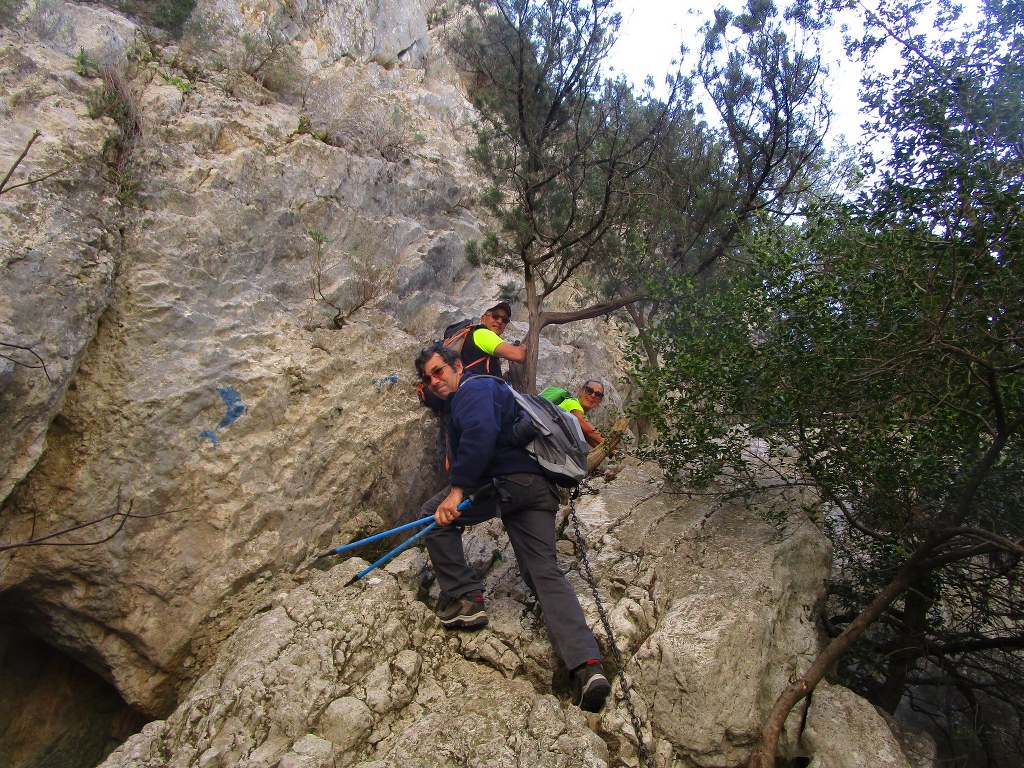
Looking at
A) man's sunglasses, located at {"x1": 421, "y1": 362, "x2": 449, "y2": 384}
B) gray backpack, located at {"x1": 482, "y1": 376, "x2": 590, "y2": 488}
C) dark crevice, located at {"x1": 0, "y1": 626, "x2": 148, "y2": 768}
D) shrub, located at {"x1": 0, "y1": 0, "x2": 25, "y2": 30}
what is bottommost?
dark crevice, located at {"x1": 0, "y1": 626, "x2": 148, "y2": 768}

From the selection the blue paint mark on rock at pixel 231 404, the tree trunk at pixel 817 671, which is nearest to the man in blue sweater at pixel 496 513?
the tree trunk at pixel 817 671

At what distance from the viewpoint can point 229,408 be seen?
530 centimetres

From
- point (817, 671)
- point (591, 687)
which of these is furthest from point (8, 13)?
point (817, 671)

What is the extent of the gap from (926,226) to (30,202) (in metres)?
6.70

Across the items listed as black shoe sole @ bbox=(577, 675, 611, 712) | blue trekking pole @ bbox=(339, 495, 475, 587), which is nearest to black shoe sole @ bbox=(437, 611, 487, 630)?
blue trekking pole @ bbox=(339, 495, 475, 587)

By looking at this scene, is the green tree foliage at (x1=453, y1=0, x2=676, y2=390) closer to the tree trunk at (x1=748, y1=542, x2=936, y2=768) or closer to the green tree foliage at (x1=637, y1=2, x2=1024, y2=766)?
the green tree foliage at (x1=637, y1=2, x2=1024, y2=766)

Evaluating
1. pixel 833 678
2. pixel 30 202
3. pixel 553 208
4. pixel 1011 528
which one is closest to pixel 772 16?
pixel 553 208

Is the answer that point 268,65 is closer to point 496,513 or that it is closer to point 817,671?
point 496,513

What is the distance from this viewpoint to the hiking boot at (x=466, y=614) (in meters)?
4.66

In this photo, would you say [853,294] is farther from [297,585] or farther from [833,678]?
[297,585]

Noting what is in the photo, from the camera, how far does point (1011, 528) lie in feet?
16.1

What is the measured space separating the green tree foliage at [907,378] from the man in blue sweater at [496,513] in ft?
4.52

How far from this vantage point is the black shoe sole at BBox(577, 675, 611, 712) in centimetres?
394

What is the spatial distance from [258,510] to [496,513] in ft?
6.69
